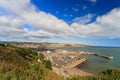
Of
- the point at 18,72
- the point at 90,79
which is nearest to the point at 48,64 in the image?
the point at 90,79

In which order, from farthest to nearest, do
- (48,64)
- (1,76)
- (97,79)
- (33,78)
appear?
(48,64)
(97,79)
(33,78)
(1,76)

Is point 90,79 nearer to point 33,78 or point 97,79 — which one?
point 97,79

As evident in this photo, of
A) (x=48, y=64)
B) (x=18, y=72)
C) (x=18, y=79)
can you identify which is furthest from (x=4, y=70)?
(x=48, y=64)

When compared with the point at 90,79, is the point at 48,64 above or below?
below

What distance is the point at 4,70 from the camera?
4.54 m

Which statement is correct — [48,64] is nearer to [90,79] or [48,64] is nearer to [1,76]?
[90,79]

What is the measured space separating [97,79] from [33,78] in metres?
4.21

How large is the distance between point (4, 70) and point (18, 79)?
0.76 m

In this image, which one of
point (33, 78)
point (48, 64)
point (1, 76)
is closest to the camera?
point (1, 76)

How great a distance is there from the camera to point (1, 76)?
3930mm

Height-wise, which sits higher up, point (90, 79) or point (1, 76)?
point (1, 76)

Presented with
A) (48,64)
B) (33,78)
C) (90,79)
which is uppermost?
(33,78)

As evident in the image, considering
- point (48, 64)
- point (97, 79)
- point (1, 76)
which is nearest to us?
point (1, 76)

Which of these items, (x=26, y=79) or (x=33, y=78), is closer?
(x=26, y=79)
